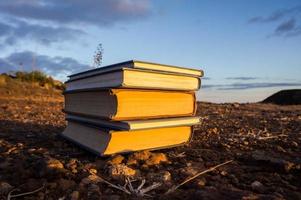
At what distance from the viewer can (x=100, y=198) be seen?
78.6 inches

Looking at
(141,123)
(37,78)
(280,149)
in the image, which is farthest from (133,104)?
(37,78)

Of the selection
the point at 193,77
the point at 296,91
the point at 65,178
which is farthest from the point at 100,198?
the point at 296,91

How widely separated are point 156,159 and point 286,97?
10.7 m

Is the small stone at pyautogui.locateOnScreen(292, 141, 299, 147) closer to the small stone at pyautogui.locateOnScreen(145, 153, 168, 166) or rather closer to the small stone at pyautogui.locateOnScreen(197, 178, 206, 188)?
the small stone at pyautogui.locateOnScreen(145, 153, 168, 166)

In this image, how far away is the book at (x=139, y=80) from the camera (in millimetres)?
2650

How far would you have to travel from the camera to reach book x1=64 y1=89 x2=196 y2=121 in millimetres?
2729

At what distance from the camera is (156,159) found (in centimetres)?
277

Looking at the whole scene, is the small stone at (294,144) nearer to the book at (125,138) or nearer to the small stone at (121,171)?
the book at (125,138)

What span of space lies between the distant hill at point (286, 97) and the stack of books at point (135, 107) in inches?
374

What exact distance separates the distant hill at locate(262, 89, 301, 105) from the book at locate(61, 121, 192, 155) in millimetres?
9482

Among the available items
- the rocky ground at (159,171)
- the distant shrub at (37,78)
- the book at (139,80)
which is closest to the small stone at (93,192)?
the rocky ground at (159,171)

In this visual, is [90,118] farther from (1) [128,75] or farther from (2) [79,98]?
(1) [128,75]

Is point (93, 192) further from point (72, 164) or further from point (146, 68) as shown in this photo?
point (146, 68)

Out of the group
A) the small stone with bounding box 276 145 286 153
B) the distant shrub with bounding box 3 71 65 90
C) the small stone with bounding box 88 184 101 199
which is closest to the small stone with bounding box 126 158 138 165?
the small stone with bounding box 88 184 101 199
